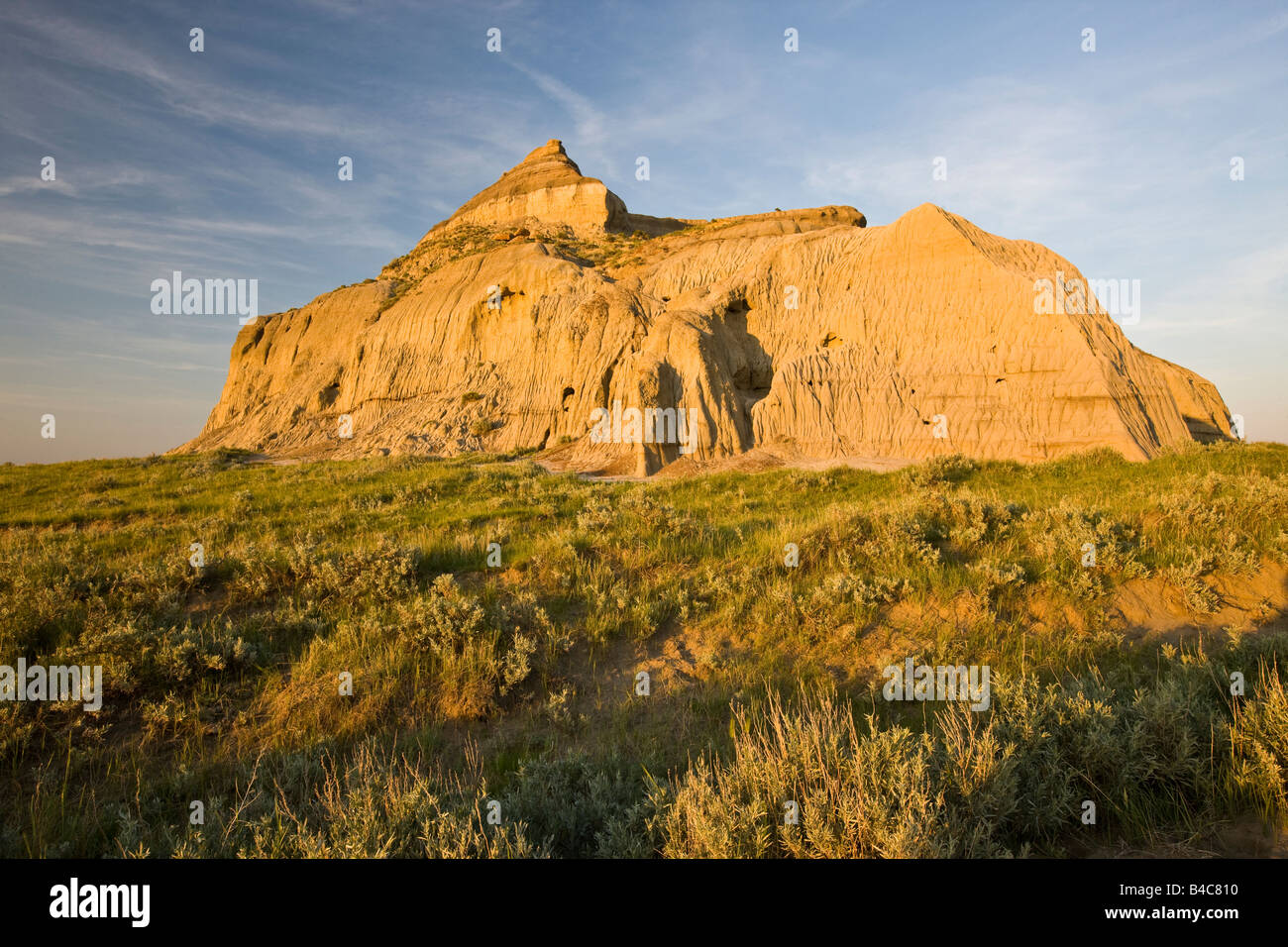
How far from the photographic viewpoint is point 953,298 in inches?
965

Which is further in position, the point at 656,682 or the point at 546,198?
the point at 546,198

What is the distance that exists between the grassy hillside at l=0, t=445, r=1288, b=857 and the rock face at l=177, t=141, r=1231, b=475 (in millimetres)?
11878

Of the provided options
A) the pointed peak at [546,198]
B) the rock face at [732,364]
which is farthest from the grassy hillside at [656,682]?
the pointed peak at [546,198]

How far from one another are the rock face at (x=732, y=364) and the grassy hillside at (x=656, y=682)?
11.9 meters

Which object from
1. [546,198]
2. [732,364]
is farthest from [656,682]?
[546,198]

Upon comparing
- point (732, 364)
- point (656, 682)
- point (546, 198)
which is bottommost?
point (656, 682)

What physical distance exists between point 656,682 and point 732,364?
22.7 meters

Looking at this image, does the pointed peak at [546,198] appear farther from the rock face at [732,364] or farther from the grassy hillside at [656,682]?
the grassy hillside at [656,682]

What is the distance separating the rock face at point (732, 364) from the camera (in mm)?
22125

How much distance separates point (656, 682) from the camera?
5.91m

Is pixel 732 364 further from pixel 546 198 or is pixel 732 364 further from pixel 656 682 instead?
pixel 546 198

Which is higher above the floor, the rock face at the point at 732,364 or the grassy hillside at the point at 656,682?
the rock face at the point at 732,364

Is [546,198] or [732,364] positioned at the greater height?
[546,198]

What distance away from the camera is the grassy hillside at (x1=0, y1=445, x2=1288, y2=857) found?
332 cm
